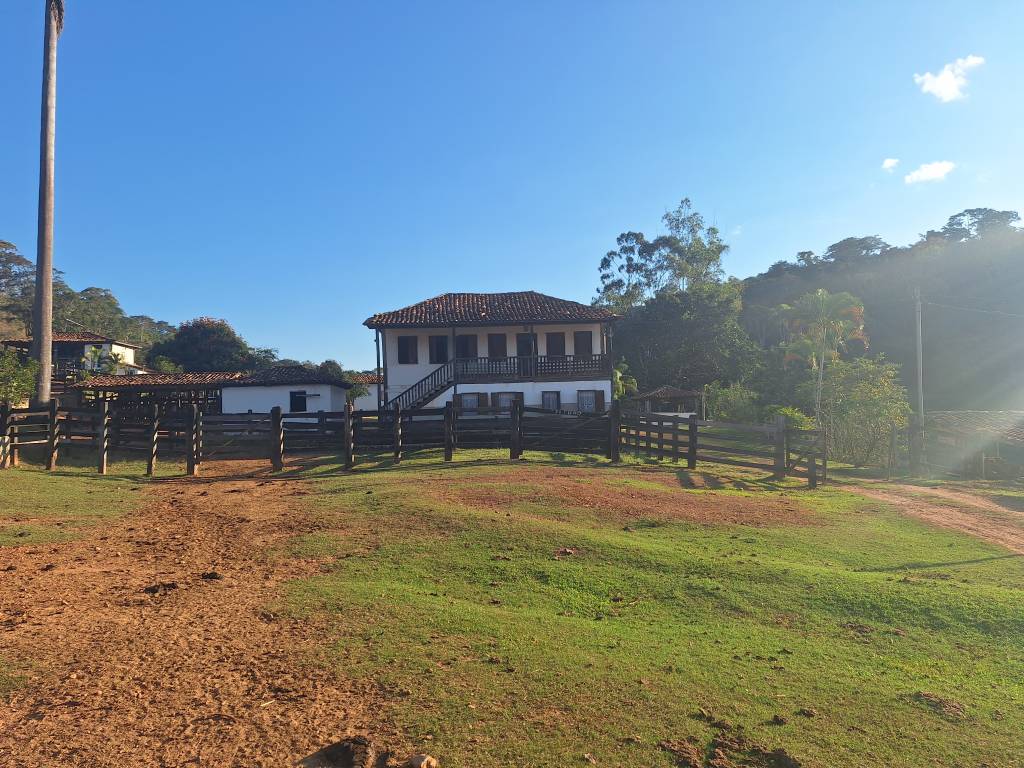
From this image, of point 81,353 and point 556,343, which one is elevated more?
point 81,353

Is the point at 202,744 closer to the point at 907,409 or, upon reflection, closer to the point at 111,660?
the point at 111,660

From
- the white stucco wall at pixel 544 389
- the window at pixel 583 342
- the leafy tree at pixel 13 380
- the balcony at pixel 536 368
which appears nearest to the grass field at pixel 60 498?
the leafy tree at pixel 13 380

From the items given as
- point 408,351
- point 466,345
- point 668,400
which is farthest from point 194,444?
point 668,400

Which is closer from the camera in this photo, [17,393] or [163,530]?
[163,530]

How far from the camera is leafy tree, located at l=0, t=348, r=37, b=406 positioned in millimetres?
17766

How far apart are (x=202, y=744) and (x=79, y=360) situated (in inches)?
1973

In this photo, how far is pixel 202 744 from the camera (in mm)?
3229

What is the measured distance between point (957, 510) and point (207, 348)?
52940 millimetres

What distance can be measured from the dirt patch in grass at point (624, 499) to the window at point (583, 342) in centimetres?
1904

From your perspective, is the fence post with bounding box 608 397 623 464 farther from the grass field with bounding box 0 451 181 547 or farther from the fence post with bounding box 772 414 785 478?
the grass field with bounding box 0 451 181 547

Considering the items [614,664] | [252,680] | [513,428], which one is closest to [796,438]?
[513,428]

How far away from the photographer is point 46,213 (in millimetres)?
22094

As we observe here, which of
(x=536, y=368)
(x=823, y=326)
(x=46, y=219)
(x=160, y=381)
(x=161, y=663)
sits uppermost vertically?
(x=46, y=219)

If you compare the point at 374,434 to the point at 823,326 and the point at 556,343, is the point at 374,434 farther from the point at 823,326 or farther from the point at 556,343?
the point at 823,326
